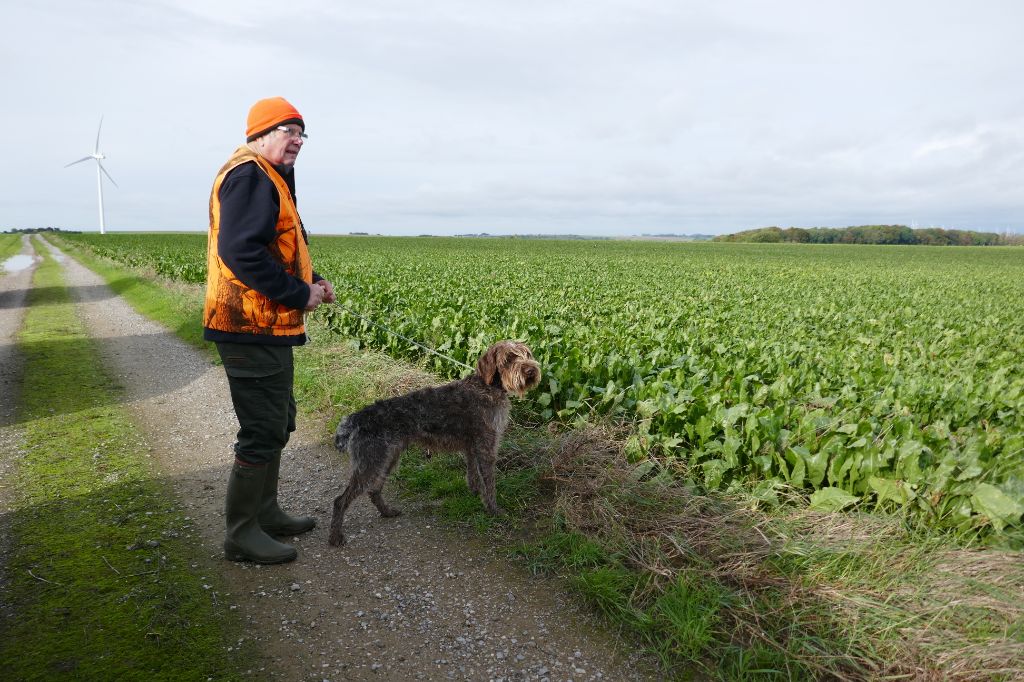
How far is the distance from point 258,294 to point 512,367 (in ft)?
6.24

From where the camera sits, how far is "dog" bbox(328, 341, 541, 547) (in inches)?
179

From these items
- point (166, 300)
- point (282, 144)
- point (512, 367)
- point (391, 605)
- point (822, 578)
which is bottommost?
point (391, 605)

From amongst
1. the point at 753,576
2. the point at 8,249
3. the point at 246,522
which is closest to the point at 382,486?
the point at 246,522

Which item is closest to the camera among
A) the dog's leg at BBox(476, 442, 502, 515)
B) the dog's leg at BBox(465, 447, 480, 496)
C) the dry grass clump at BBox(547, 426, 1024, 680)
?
the dry grass clump at BBox(547, 426, 1024, 680)

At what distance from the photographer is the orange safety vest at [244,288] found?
389cm

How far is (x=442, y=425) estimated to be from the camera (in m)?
4.78

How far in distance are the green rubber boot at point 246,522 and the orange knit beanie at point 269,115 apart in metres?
2.31

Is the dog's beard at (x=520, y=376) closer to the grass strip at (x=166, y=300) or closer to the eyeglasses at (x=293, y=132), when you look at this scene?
the eyeglasses at (x=293, y=132)

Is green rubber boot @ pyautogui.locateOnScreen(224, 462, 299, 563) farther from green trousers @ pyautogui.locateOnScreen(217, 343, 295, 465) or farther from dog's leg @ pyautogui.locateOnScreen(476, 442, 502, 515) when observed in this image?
dog's leg @ pyautogui.locateOnScreen(476, 442, 502, 515)

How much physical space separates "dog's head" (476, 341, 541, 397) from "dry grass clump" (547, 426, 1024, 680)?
101 centimetres

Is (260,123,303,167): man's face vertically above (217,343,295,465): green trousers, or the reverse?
(260,123,303,167): man's face

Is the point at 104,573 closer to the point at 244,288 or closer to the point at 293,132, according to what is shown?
the point at 244,288

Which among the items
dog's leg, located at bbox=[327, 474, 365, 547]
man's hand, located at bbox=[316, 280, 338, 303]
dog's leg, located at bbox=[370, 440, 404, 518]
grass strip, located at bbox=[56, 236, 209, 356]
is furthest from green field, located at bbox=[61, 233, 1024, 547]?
man's hand, located at bbox=[316, 280, 338, 303]

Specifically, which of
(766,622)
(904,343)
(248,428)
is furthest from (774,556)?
(904,343)
